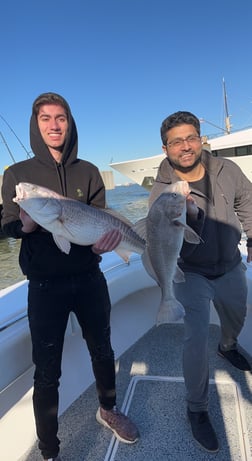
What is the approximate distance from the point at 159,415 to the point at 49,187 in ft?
6.44

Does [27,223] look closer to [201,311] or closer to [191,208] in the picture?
[191,208]

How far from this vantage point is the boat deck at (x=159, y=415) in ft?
7.06

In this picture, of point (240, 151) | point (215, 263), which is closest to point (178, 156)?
point (215, 263)

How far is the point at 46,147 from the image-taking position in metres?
1.95

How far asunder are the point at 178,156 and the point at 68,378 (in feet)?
6.91

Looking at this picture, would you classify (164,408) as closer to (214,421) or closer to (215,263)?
(214,421)

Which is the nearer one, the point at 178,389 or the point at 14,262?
the point at 178,389

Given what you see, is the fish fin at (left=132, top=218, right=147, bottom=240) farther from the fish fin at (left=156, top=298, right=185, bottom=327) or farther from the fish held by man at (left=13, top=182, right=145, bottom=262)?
the fish fin at (left=156, top=298, right=185, bottom=327)

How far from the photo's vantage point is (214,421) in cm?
235

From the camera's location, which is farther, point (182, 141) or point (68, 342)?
point (68, 342)

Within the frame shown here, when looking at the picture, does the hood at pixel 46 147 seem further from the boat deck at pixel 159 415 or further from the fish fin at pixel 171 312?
the boat deck at pixel 159 415

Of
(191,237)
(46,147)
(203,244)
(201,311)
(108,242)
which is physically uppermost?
(46,147)

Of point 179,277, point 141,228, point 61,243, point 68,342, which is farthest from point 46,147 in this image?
point 68,342

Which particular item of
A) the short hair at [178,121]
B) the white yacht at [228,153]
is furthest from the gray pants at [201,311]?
the white yacht at [228,153]
